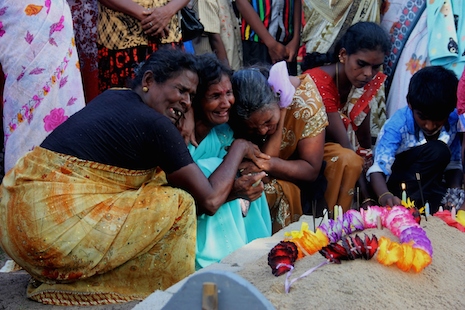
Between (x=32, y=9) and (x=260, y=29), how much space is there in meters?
2.15

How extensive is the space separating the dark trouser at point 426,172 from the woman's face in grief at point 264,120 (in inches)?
50.7

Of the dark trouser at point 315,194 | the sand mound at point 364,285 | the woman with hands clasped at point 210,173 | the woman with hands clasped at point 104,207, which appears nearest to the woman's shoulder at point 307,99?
the dark trouser at point 315,194

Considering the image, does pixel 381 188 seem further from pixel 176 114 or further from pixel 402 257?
pixel 402 257

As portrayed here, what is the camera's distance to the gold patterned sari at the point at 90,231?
3301mm

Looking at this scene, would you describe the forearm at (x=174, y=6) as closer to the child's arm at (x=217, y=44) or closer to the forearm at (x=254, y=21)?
the child's arm at (x=217, y=44)

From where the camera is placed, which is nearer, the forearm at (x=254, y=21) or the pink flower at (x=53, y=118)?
the pink flower at (x=53, y=118)

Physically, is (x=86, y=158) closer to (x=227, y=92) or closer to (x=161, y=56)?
(x=161, y=56)

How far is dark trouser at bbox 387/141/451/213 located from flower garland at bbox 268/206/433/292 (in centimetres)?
135

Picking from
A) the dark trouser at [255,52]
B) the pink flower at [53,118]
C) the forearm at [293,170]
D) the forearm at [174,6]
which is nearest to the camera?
the pink flower at [53,118]

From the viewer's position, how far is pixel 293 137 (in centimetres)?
480

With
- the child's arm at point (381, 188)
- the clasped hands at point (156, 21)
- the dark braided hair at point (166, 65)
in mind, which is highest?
the clasped hands at point (156, 21)

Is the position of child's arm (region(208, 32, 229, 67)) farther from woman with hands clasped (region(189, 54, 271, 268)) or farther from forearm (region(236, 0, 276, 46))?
woman with hands clasped (region(189, 54, 271, 268))

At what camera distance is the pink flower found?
445cm

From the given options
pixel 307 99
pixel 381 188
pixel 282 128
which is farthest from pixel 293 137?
pixel 381 188
